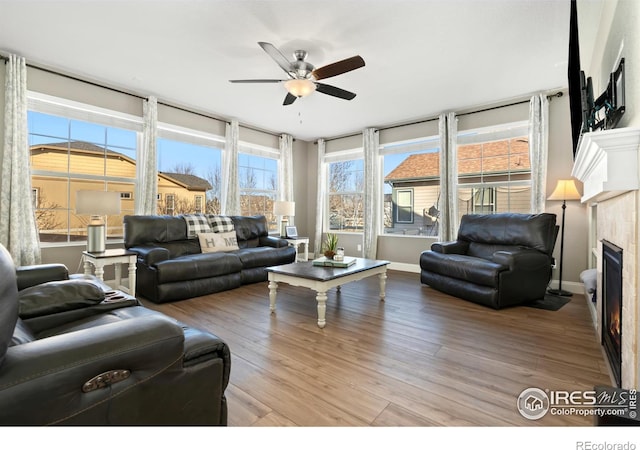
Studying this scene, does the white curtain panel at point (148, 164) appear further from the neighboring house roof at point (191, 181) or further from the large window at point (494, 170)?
the large window at point (494, 170)

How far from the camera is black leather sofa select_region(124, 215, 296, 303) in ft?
11.4

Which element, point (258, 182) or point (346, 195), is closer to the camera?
point (258, 182)

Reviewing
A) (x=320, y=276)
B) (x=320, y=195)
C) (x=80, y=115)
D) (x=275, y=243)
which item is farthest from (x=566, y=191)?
(x=80, y=115)

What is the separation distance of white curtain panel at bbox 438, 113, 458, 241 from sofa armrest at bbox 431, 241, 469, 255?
62 centimetres

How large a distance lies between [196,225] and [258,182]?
1.96m

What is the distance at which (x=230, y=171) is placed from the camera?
5355 millimetres

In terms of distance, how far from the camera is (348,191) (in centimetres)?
652

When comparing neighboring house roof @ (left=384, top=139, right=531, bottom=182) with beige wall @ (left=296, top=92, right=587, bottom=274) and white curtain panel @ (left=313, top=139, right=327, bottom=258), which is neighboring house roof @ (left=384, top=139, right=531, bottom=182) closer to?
beige wall @ (left=296, top=92, right=587, bottom=274)

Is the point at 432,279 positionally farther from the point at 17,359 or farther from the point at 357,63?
the point at 17,359

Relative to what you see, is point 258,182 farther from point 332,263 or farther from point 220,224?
point 332,263

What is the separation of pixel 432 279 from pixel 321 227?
3097mm

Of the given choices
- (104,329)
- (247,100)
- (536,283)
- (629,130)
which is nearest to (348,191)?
(247,100)

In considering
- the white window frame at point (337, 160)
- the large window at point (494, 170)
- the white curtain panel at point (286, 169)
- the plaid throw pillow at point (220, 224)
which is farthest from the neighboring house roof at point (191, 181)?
the large window at point (494, 170)

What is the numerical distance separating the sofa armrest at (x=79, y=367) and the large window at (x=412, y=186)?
5.08m
